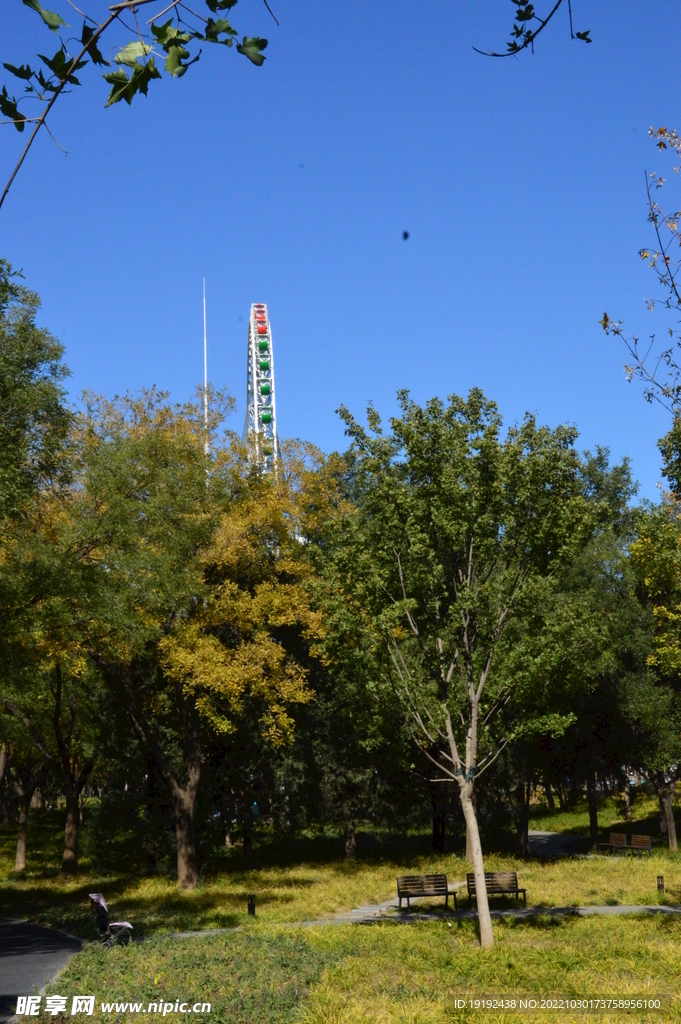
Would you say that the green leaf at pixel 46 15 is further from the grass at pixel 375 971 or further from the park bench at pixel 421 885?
the park bench at pixel 421 885

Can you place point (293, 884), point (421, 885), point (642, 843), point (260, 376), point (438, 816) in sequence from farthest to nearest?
point (260, 376) → point (438, 816) → point (642, 843) → point (293, 884) → point (421, 885)

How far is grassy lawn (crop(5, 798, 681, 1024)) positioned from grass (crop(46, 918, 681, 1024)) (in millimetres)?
29

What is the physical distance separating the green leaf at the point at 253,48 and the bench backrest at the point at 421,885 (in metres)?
20.2

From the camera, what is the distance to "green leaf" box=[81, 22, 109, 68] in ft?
10.0

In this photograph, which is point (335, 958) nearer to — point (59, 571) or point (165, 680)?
point (59, 571)

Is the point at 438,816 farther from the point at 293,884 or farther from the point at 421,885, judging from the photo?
the point at 421,885

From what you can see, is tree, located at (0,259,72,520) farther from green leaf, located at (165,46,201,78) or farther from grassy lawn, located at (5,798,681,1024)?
green leaf, located at (165,46,201,78)

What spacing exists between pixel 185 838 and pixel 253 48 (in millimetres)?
25454

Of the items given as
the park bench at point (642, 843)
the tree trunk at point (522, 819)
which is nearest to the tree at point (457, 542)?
the tree trunk at point (522, 819)

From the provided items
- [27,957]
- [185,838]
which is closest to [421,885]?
[185,838]

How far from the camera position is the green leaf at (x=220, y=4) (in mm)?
3188

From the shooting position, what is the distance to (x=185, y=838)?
83.6 feet

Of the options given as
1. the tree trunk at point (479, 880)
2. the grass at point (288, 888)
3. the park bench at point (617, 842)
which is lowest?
the grass at point (288, 888)

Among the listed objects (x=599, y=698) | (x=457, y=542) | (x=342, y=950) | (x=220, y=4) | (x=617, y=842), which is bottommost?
(x=617, y=842)
